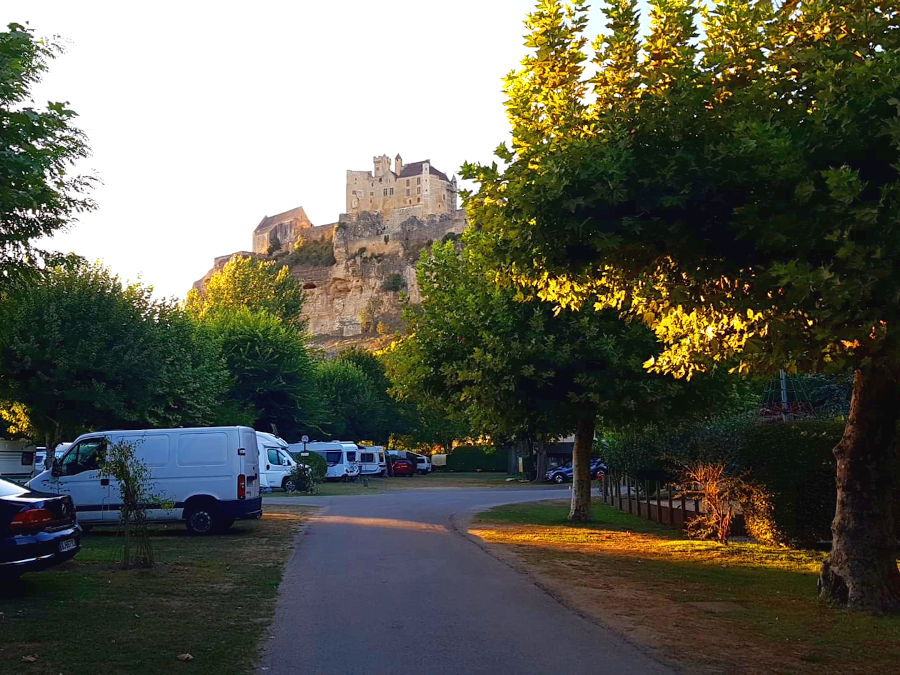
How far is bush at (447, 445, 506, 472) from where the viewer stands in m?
72.8

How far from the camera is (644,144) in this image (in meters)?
8.55

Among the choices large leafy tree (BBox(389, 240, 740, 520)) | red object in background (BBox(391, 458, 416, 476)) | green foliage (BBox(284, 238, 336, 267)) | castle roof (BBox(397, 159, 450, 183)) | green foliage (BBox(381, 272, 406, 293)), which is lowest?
red object in background (BBox(391, 458, 416, 476))

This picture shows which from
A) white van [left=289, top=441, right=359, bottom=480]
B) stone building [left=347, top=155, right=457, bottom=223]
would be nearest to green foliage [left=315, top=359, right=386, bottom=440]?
white van [left=289, top=441, right=359, bottom=480]

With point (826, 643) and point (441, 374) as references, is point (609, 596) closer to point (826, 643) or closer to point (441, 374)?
point (826, 643)

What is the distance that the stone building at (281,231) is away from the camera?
15912 centimetres

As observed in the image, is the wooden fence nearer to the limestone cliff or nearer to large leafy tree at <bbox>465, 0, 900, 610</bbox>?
large leafy tree at <bbox>465, 0, 900, 610</bbox>

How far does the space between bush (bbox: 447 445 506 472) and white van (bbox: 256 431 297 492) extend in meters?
34.7

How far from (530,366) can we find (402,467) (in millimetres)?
44893

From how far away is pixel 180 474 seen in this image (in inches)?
715

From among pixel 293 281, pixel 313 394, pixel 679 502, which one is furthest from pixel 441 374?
pixel 293 281

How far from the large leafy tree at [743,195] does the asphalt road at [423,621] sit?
3.29 m

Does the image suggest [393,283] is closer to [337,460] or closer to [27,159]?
[337,460]

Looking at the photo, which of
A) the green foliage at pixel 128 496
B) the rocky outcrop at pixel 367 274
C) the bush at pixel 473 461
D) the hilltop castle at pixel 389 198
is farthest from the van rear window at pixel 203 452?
the hilltop castle at pixel 389 198

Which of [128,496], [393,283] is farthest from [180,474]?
[393,283]
